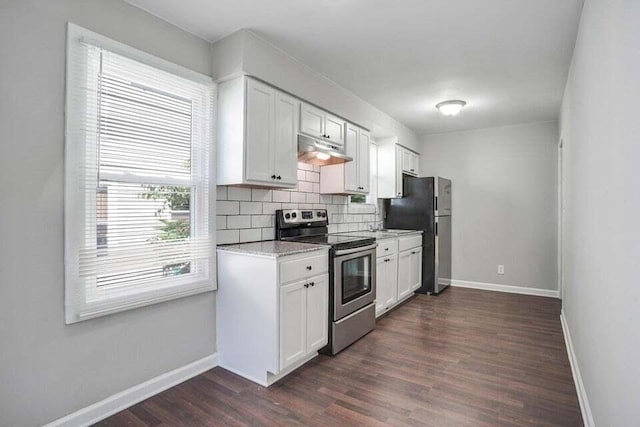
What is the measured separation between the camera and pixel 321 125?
3.28 meters

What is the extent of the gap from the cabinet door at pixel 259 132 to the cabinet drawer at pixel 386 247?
1519 millimetres

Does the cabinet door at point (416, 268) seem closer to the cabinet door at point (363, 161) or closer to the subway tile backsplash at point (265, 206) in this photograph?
the subway tile backsplash at point (265, 206)

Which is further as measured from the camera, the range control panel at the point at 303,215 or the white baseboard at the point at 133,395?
the range control panel at the point at 303,215

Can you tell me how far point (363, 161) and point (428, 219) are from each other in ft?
4.69

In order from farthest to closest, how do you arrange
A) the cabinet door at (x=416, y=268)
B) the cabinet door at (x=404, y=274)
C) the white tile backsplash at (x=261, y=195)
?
the cabinet door at (x=416, y=268), the cabinet door at (x=404, y=274), the white tile backsplash at (x=261, y=195)

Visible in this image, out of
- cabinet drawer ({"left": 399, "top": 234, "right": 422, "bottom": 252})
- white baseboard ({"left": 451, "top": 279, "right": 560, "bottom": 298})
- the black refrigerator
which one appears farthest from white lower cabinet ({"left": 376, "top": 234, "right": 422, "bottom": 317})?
white baseboard ({"left": 451, "top": 279, "right": 560, "bottom": 298})

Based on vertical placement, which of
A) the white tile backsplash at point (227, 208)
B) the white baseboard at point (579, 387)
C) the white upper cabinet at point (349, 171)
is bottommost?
the white baseboard at point (579, 387)

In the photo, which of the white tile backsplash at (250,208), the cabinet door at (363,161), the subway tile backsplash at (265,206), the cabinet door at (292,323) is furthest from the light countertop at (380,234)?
the cabinet door at (292,323)

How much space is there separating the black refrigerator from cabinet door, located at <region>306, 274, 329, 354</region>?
2493 millimetres

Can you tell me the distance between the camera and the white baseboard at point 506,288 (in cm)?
477

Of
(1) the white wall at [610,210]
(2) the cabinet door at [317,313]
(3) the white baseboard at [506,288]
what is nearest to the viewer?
(1) the white wall at [610,210]

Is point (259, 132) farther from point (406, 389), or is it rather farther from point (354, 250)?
point (406, 389)

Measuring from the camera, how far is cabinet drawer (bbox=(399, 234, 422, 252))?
4.19m

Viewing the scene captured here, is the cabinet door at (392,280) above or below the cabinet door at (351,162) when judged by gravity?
below
